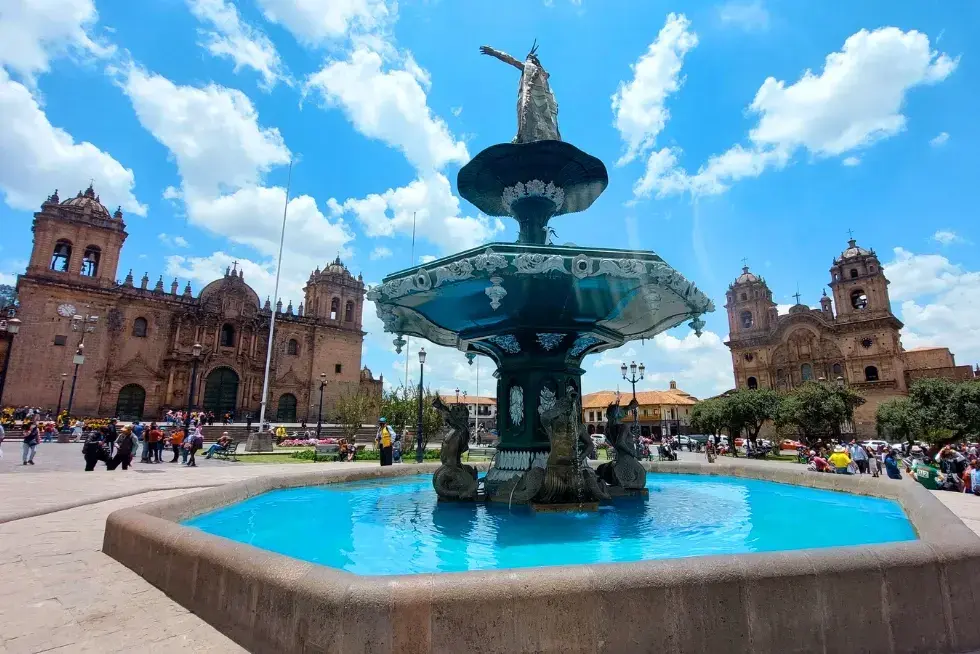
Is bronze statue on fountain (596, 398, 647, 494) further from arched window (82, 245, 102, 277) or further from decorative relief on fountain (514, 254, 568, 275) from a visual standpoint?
arched window (82, 245, 102, 277)

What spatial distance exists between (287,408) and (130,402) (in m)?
11.7

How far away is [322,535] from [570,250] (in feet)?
13.8

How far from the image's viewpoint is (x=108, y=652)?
108 inches

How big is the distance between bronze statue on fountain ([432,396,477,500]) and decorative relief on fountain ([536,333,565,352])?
61.7 inches

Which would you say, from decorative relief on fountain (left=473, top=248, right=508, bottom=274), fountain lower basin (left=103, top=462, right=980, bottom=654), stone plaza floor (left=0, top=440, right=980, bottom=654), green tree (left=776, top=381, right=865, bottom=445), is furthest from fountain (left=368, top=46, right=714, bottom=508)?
green tree (left=776, top=381, right=865, bottom=445)

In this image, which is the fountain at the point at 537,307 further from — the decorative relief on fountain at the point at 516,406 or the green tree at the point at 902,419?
the green tree at the point at 902,419

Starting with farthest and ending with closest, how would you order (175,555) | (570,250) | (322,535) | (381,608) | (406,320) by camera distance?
(406,320)
(570,250)
(322,535)
(175,555)
(381,608)

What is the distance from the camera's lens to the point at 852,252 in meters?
51.8

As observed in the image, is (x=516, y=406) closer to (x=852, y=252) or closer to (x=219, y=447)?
(x=219, y=447)

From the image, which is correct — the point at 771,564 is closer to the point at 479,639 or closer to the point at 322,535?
the point at 479,639

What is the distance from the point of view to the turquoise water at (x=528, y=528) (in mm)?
4383

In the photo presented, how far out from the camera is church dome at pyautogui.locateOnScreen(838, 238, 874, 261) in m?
51.0

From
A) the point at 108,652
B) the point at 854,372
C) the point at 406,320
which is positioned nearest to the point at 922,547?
the point at 108,652

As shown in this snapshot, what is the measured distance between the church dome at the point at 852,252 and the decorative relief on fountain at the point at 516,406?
2230 inches
